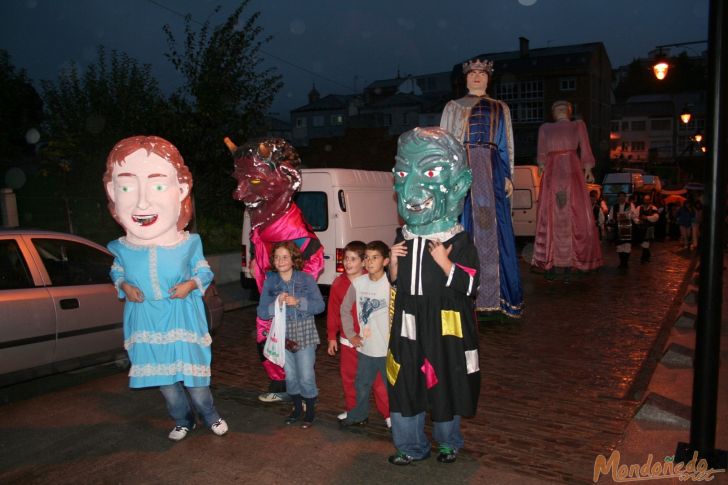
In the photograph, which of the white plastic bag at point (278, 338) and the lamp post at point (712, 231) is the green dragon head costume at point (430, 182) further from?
the lamp post at point (712, 231)

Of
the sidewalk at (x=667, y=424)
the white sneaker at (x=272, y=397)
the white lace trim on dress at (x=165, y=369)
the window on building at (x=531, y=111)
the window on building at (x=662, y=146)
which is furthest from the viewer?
the window on building at (x=662, y=146)

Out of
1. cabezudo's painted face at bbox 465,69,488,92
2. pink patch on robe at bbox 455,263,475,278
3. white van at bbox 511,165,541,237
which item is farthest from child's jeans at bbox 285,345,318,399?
white van at bbox 511,165,541,237

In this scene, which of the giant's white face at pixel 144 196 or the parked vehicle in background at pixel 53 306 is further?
the parked vehicle in background at pixel 53 306

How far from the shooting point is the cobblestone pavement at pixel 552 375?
4.39 m

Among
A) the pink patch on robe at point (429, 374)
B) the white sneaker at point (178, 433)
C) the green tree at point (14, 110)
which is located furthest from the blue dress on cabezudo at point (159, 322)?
the green tree at point (14, 110)

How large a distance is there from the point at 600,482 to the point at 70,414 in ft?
13.8

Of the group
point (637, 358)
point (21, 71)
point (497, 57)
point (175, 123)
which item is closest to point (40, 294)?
point (637, 358)

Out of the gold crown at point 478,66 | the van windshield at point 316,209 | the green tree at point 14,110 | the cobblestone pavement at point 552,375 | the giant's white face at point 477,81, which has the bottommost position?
the cobblestone pavement at point 552,375

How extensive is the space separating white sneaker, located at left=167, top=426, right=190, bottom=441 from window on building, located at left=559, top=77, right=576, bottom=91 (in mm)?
45570

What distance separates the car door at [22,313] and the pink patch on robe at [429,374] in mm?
3607

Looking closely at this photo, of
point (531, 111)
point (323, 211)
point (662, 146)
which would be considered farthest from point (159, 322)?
point (662, 146)

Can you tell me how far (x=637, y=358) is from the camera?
21.6ft

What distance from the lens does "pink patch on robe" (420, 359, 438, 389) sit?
12.6 ft

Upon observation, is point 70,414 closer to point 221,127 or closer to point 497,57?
point 221,127
